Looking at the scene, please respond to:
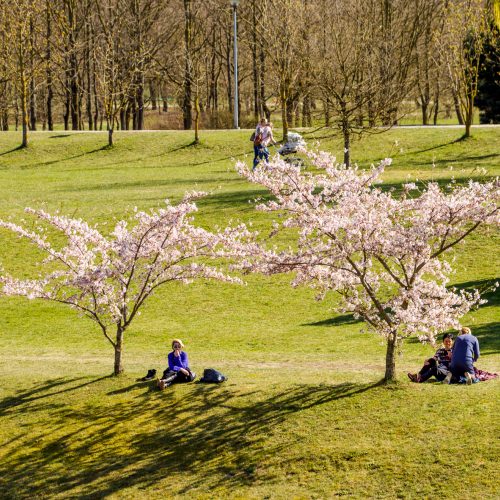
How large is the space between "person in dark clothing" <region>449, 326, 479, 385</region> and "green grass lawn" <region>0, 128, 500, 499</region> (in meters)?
0.38

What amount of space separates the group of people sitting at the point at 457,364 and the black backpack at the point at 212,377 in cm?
430

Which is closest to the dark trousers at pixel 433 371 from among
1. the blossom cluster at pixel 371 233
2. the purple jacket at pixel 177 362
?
the blossom cluster at pixel 371 233

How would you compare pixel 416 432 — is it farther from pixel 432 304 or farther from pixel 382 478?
pixel 432 304

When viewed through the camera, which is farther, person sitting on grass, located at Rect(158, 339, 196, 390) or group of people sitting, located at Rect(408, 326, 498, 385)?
person sitting on grass, located at Rect(158, 339, 196, 390)

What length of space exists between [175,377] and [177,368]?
0.84 ft

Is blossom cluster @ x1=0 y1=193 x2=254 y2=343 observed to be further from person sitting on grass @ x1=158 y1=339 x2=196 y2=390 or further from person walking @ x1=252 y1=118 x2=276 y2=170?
person walking @ x1=252 y1=118 x2=276 y2=170

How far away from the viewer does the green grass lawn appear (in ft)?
55.2

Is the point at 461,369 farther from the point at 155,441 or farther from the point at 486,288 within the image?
the point at 486,288

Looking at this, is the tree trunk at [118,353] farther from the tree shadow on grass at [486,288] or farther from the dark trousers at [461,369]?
the tree shadow on grass at [486,288]

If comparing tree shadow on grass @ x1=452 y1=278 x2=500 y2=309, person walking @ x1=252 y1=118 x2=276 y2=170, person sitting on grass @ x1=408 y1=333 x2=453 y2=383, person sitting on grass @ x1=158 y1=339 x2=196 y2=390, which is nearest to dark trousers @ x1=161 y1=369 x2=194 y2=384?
person sitting on grass @ x1=158 y1=339 x2=196 y2=390

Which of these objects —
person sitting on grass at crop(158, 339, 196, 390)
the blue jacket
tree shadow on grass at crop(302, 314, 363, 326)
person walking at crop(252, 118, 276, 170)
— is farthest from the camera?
person walking at crop(252, 118, 276, 170)

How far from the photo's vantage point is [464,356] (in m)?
19.2

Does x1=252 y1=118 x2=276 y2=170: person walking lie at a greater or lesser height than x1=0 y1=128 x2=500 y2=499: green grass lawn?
greater

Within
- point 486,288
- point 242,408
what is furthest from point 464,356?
point 486,288
